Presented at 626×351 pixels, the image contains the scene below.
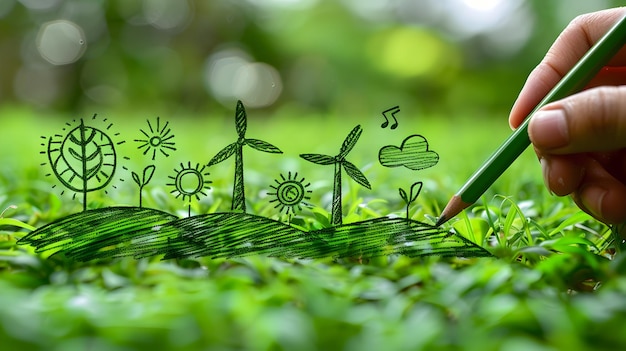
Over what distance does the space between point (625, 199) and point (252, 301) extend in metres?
0.61

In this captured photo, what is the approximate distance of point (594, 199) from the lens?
3.04 ft

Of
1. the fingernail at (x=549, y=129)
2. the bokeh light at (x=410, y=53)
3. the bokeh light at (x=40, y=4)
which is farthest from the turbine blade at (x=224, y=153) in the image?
the bokeh light at (x=40, y=4)

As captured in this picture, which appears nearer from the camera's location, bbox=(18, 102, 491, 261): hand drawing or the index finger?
bbox=(18, 102, 491, 261): hand drawing

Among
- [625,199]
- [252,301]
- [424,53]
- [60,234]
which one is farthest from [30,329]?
[424,53]

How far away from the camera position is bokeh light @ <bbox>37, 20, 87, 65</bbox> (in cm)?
736

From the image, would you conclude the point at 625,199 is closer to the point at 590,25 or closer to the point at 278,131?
the point at 590,25

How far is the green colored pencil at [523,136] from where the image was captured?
872 mm

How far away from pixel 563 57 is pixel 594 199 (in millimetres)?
292

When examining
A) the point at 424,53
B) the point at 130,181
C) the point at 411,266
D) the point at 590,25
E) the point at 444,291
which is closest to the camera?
the point at 444,291


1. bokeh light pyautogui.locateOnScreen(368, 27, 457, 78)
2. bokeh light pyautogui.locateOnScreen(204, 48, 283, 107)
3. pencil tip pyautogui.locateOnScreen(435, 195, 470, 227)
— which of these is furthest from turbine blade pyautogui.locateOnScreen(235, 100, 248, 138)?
bokeh light pyautogui.locateOnScreen(368, 27, 457, 78)

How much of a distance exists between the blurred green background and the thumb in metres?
5.71

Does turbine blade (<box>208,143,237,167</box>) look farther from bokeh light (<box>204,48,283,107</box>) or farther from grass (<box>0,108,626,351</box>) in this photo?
bokeh light (<box>204,48,283,107</box>)

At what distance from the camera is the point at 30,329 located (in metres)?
0.55

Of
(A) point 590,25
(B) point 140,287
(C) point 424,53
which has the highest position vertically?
(C) point 424,53
